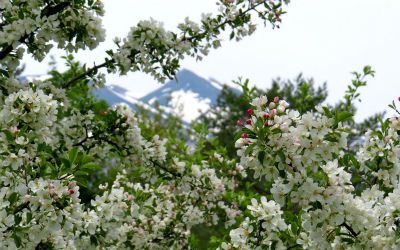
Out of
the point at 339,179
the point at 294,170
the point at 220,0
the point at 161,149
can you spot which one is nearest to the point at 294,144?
the point at 294,170

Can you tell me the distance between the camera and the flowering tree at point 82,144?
2.36 m

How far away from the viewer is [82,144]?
14.0 ft

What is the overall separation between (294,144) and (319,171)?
527mm

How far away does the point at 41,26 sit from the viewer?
3.51 m

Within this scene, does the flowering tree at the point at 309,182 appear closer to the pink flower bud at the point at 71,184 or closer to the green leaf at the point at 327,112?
the green leaf at the point at 327,112

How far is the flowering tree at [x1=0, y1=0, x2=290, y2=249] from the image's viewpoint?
7.75 feet

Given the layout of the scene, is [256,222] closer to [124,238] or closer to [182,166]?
[182,166]

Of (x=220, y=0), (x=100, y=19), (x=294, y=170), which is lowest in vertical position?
(x=294, y=170)

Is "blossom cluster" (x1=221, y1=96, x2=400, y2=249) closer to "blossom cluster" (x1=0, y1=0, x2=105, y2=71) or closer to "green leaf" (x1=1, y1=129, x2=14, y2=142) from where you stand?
"green leaf" (x1=1, y1=129, x2=14, y2=142)

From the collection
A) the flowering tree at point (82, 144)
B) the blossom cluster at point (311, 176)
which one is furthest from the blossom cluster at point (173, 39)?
the blossom cluster at point (311, 176)

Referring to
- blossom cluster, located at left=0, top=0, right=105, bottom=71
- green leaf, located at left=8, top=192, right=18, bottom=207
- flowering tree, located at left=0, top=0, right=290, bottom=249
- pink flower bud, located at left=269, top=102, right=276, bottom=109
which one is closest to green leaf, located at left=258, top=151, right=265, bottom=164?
pink flower bud, located at left=269, top=102, right=276, bottom=109

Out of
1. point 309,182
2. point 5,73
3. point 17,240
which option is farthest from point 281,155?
point 5,73

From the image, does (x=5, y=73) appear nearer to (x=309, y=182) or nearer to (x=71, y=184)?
(x=71, y=184)

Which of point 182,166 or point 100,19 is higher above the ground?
point 100,19
